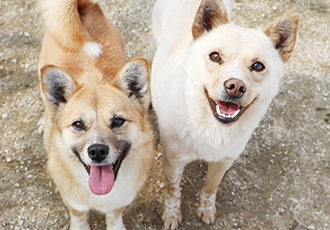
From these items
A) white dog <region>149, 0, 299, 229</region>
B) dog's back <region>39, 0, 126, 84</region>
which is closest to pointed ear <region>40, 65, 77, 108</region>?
dog's back <region>39, 0, 126, 84</region>

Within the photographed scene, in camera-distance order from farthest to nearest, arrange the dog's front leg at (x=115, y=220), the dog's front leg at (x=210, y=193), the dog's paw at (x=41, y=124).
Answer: the dog's paw at (x=41, y=124), the dog's front leg at (x=210, y=193), the dog's front leg at (x=115, y=220)

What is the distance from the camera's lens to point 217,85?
2.04m

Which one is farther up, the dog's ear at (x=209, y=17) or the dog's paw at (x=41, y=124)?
the dog's ear at (x=209, y=17)

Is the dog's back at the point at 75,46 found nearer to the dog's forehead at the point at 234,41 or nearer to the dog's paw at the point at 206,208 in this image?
the dog's forehead at the point at 234,41

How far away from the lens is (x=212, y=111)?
2.21m

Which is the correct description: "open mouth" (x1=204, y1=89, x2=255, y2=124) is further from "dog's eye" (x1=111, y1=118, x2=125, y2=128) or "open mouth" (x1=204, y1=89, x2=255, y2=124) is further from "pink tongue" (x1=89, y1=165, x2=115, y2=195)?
"pink tongue" (x1=89, y1=165, x2=115, y2=195)

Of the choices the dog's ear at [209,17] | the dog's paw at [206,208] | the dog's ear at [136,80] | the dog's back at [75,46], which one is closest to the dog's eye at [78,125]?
the dog's ear at [136,80]

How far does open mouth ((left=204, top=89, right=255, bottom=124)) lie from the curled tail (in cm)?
129

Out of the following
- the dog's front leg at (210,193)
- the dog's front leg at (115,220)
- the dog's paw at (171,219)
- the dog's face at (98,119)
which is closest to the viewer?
the dog's face at (98,119)

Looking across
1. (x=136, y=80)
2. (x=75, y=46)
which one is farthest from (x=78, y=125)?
(x=75, y=46)

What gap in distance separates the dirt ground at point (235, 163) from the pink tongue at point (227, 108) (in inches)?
Result: 57.8

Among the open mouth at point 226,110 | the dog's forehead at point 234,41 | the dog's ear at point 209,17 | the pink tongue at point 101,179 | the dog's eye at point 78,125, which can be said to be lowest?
the pink tongue at point 101,179

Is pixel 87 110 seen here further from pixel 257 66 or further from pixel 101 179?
pixel 257 66

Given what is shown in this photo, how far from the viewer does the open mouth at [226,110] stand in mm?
2139
